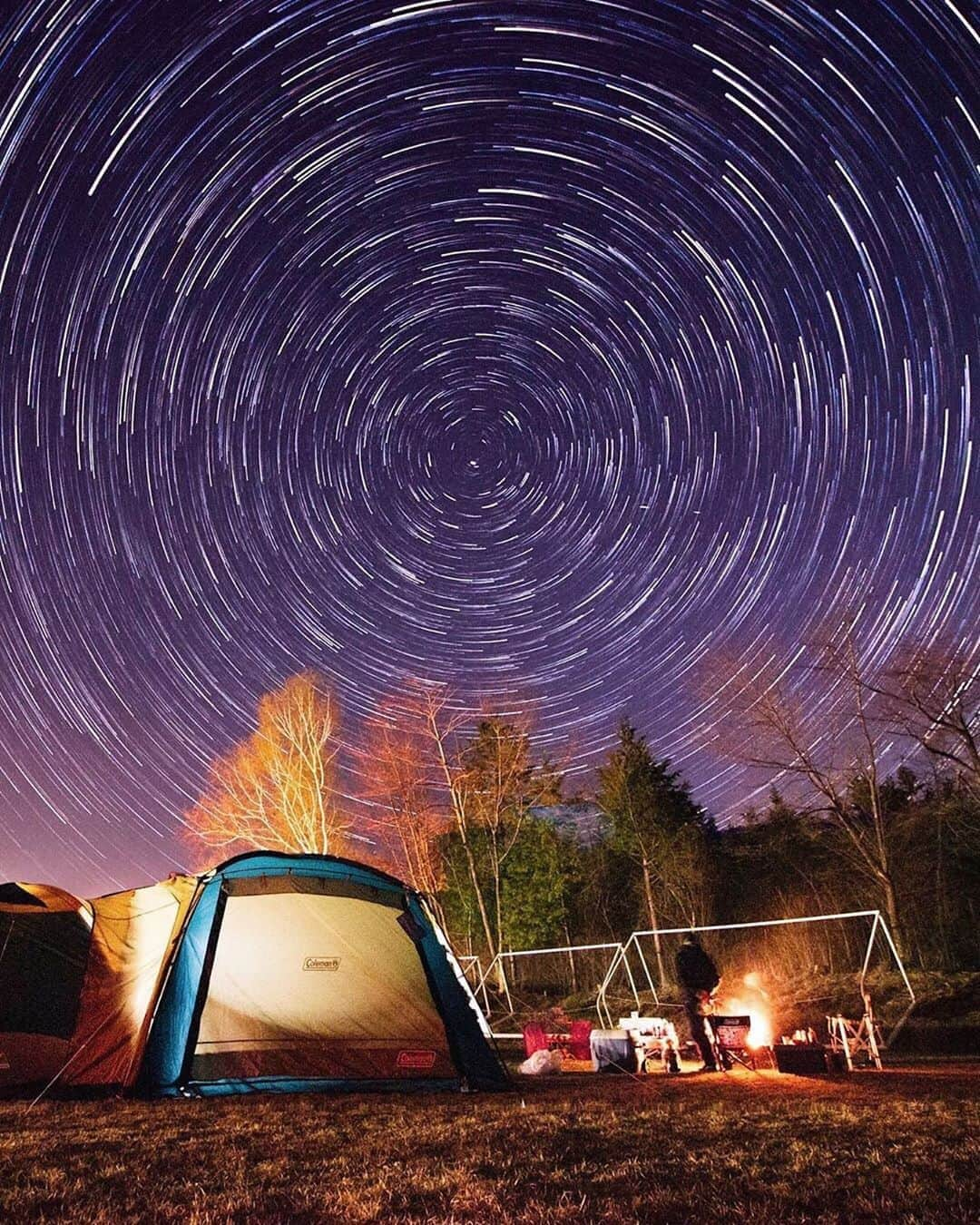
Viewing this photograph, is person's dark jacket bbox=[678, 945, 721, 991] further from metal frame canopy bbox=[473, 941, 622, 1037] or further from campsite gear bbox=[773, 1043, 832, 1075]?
metal frame canopy bbox=[473, 941, 622, 1037]

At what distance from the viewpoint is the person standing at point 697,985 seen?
927cm

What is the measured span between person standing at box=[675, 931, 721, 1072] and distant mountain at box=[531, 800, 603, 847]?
66.3ft

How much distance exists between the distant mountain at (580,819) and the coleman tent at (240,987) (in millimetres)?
22255

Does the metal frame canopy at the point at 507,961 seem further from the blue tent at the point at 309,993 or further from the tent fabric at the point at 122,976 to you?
the tent fabric at the point at 122,976

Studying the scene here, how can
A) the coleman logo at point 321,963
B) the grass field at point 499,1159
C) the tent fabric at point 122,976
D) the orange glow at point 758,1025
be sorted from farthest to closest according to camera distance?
the orange glow at point 758,1025, the coleman logo at point 321,963, the tent fabric at point 122,976, the grass field at point 499,1159

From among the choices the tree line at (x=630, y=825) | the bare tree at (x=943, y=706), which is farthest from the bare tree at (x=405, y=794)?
the bare tree at (x=943, y=706)

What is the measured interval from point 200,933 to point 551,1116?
362 cm

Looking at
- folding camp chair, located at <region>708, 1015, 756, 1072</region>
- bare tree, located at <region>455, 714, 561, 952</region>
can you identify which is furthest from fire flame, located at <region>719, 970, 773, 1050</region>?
bare tree, located at <region>455, 714, 561, 952</region>

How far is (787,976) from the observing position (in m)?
19.2

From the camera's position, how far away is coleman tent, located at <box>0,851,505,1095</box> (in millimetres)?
6719

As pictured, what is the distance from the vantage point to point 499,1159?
3965 millimetres

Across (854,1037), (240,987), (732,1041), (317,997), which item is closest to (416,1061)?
(317,997)

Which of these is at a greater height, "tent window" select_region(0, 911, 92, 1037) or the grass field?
"tent window" select_region(0, 911, 92, 1037)

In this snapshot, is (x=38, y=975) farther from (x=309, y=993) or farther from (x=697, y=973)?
(x=697, y=973)
